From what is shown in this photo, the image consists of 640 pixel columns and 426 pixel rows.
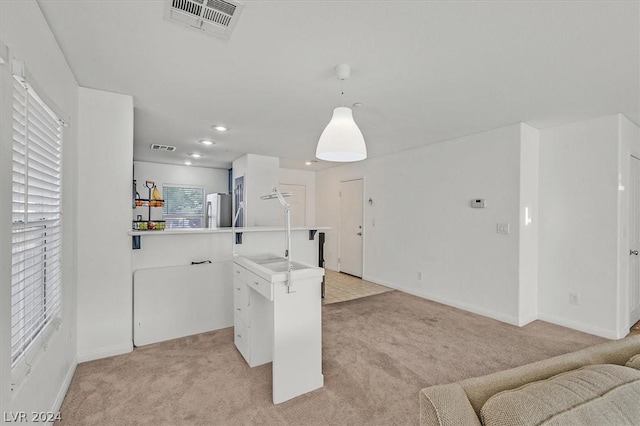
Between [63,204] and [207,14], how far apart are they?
162cm

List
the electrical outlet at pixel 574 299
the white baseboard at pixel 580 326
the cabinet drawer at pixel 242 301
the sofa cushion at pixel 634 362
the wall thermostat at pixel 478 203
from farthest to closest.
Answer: the wall thermostat at pixel 478 203 → the electrical outlet at pixel 574 299 → the white baseboard at pixel 580 326 → the cabinet drawer at pixel 242 301 → the sofa cushion at pixel 634 362

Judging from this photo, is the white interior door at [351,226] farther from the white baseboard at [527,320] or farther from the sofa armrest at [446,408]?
the sofa armrest at [446,408]

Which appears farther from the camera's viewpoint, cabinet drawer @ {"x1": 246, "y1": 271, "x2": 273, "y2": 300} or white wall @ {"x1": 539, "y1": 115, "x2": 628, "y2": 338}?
white wall @ {"x1": 539, "y1": 115, "x2": 628, "y2": 338}

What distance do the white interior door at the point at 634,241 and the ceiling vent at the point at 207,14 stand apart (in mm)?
4383

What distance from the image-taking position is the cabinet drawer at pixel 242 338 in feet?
8.10

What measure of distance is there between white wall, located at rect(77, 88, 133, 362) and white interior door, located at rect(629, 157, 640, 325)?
531 cm

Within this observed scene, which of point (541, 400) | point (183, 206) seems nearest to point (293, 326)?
point (541, 400)

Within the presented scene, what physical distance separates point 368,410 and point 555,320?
2936 millimetres

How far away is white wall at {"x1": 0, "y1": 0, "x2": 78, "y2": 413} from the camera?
120 centimetres

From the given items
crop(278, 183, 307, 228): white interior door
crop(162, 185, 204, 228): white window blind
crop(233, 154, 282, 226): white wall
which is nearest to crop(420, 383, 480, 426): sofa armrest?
crop(233, 154, 282, 226): white wall

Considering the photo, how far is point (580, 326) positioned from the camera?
3271 mm

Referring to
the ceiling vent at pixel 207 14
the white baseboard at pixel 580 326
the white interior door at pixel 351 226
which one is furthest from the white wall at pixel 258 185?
the white baseboard at pixel 580 326

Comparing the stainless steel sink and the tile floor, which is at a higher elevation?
the stainless steel sink

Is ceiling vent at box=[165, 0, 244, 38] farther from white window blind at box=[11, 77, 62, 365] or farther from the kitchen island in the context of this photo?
the kitchen island
